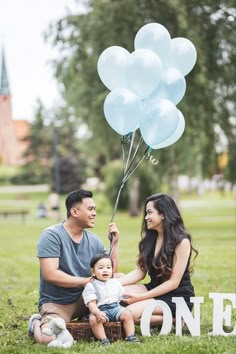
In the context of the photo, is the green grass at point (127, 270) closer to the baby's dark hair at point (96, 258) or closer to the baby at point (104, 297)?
the baby at point (104, 297)

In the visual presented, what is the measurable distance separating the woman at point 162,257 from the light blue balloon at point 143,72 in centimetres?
91

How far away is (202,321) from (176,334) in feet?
2.97

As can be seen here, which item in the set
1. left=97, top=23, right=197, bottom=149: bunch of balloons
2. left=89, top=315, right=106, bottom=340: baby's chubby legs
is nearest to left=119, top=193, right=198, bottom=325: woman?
left=89, top=315, right=106, bottom=340: baby's chubby legs

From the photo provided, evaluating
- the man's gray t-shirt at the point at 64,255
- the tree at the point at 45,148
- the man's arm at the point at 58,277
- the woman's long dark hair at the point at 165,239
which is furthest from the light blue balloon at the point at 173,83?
the tree at the point at 45,148

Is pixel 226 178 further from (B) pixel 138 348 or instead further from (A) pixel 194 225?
(B) pixel 138 348

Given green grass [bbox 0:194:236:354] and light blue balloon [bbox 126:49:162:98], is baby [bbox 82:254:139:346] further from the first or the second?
light blue balloon [bbox 126:49:162:98]

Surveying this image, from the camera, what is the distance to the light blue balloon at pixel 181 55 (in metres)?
6.26

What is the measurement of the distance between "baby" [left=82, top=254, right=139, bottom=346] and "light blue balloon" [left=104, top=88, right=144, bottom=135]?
1.25m

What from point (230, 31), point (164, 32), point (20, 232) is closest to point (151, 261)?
point (164, 32)

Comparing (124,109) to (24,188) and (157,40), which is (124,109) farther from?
(24,188)

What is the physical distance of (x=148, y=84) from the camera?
5895 mm

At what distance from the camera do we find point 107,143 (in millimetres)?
21391

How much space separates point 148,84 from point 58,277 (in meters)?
1.74

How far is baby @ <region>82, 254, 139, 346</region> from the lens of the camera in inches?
205
